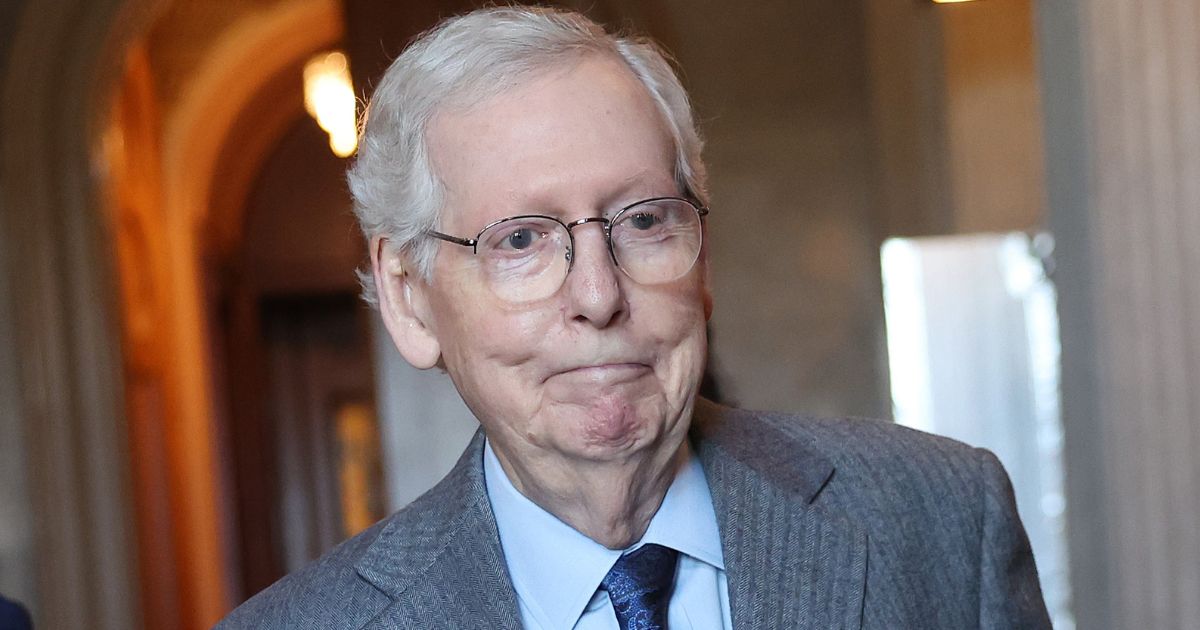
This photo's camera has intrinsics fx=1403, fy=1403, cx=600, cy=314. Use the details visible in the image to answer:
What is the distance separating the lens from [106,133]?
5.68 meters

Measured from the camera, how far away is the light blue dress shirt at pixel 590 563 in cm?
179

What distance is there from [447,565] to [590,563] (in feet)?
Result: 0.65

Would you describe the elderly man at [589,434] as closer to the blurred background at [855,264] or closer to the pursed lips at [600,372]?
the pursed lips at [600,372]

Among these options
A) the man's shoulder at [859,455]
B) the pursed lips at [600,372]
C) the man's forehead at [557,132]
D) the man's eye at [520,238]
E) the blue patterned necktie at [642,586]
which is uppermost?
the man's forehead at [557,132]

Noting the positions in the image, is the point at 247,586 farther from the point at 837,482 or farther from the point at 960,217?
the point at 837,482

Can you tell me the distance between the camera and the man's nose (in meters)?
1.62

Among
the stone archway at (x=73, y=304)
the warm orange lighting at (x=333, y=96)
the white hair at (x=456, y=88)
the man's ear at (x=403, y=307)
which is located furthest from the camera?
the warm orange lighting at (x=333, y=96)

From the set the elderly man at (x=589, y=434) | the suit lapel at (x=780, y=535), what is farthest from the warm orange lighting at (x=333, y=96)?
the suit lapel at (x=780, y=535)

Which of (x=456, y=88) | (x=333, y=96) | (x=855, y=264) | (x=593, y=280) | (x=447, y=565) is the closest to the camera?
(x=593, y=280)

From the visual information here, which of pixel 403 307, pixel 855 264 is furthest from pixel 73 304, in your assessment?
pixel 403 307

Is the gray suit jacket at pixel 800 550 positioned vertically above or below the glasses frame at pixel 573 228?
below

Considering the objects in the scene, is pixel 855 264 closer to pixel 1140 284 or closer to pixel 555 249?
pixel 1140 284

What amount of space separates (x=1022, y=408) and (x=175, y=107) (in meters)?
6.95

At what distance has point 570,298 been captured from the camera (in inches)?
64.6
